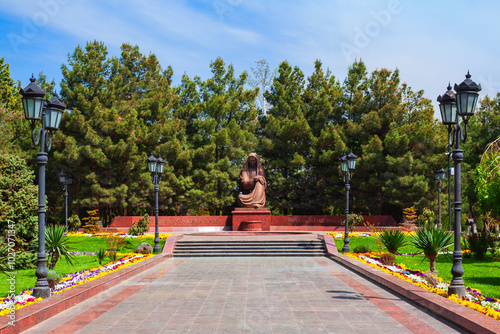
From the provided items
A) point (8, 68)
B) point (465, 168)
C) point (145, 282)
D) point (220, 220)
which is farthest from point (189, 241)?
point (8, 68)

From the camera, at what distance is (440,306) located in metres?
7.05

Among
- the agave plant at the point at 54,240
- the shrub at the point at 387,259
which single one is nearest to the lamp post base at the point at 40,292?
the agave plant at the point at 54,240

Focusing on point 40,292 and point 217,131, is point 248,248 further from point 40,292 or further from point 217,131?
point 217,131

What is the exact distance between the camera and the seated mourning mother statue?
90.4 ft

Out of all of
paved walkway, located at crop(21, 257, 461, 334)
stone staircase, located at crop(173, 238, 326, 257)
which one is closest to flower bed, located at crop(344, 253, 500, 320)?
paved walkway, located at crop(21, 257, 461, 334)

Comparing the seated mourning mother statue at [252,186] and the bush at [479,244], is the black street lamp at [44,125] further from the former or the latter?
the seated mourning mother statue at [252,186]

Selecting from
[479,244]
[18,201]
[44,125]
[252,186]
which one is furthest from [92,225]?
[479,244]

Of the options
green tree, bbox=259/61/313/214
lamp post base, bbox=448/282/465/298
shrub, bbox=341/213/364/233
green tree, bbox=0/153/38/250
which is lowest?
lamp post base, bbox=448/282/465/298

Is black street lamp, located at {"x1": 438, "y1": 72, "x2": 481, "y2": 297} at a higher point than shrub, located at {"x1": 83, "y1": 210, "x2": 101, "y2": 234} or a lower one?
higher

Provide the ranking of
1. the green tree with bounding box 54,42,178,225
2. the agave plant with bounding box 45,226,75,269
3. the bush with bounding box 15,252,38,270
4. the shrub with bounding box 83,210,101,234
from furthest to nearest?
the green tree with bounding box 54,42,178,225, the shrub with bounding box 83,210,101,234, the bush with bounding box 15,252,38,270, the agave plant with bounding box 45,226,75,269

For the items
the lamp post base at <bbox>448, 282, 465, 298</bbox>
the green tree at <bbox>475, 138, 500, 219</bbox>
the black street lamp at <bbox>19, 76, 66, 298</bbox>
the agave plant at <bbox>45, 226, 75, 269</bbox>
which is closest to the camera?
the lamp post base at <bbox>448, 282, 465, 298</bbox>

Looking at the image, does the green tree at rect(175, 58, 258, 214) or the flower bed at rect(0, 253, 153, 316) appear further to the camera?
the green tree at rect(175, 58, 258, 214)

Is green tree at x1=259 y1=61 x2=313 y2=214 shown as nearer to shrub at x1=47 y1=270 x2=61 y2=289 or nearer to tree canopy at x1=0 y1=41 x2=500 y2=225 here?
tree canopy at x1=0 y1=41 x2=500 y2=225

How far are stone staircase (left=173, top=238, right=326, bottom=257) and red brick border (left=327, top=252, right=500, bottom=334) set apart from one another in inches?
271
